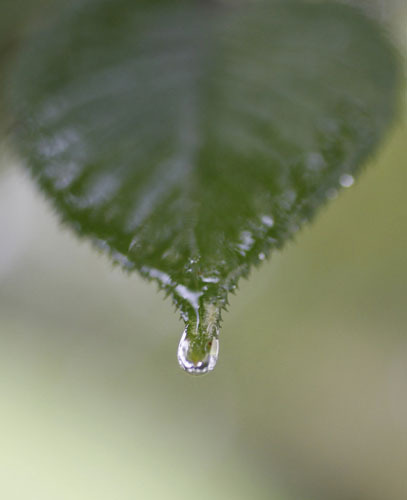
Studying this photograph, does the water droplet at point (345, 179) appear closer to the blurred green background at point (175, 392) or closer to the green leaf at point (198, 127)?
the green leaf at point (198, 127)

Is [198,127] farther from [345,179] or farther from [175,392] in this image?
[175,392]

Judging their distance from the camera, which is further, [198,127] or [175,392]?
[175,392]

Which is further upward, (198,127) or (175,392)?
(198,127)

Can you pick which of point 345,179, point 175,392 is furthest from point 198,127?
point 175,392

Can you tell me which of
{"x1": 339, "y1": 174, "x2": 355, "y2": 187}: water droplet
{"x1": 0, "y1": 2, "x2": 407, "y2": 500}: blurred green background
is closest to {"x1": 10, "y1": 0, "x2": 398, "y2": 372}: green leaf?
{"x1": 339, "y1": 174, "x2": 355, "y2": 187}: water droplet

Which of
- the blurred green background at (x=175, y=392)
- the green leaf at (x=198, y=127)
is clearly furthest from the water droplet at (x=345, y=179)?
the blurred green background at (x=175, y=392)

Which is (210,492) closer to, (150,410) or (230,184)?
(150,410)
